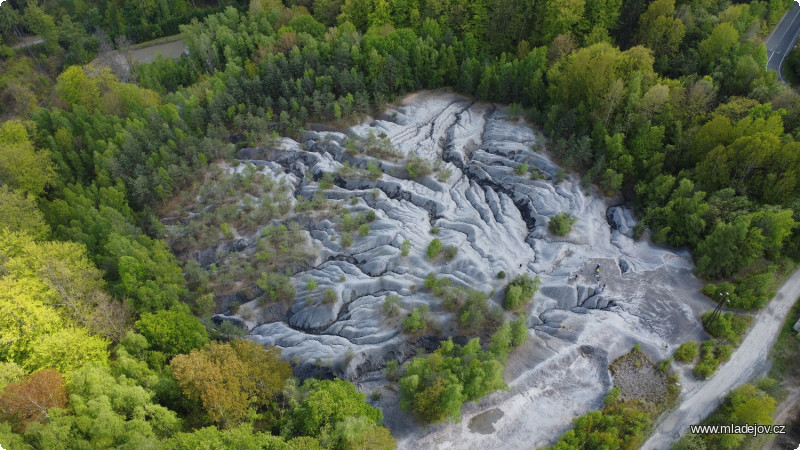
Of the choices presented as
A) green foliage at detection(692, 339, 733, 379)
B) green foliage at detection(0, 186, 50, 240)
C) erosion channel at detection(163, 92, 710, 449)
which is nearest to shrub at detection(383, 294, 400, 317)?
erosion channel at detection(163, 92, 710, 449)

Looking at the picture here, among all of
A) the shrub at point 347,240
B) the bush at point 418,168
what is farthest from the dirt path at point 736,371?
the bush at point 418,168

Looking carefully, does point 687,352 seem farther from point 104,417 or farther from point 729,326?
point 104,417

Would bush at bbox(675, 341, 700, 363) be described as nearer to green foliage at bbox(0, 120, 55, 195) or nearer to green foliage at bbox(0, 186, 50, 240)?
green foliage at bbox(0, 186, 50, 240)

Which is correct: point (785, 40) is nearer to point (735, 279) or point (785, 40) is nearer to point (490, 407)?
point (735, 279)

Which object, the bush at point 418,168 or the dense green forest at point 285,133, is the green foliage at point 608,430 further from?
the bush at point 418,168

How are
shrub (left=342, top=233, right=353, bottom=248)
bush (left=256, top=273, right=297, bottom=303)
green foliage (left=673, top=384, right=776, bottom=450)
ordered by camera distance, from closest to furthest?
1. green foliage (left=673, top=384, right=776, bottom=450)
2. bush (left=256, top=273, right=297, bottom=303)
3. shrub (left=342, top=233, right=353, bottom=248)

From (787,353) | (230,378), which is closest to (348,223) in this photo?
(230,378)
